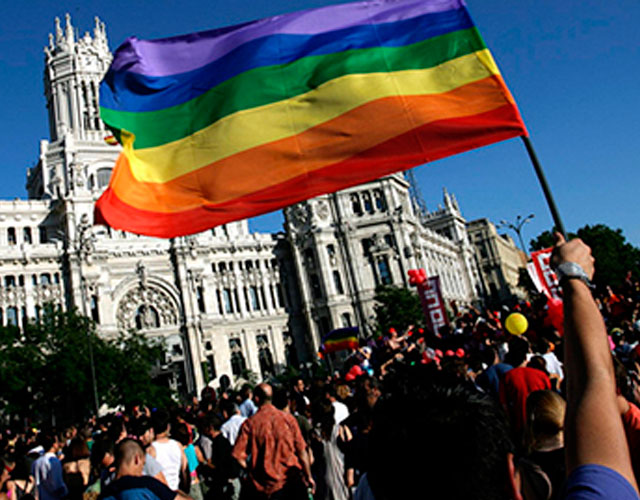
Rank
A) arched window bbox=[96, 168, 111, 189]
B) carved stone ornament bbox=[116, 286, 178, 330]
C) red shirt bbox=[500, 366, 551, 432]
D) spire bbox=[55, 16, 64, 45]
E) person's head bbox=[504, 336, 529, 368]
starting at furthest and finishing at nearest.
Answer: spire bbox=[55, 16, 64, 45] < arched window bbox=[96, 168, 111, 189] < carved stone ornament bbox=[116, 286, 178, 330] < person's head bbox=[504, 336, 529, 368] < red shirt bbox=[500, 366, 551, 432]

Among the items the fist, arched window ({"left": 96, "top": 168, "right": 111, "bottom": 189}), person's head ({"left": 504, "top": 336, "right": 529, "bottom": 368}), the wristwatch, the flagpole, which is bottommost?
person's head ({"left": 504, "top": 336, "right": 529, "bottom": 368})

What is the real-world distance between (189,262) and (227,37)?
5047cm

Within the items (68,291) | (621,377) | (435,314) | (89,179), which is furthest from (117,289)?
(621,377)

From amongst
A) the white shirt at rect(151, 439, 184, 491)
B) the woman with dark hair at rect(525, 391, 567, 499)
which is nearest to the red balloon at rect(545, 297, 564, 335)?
the white shirt at rect(151, 439, 184, 491)

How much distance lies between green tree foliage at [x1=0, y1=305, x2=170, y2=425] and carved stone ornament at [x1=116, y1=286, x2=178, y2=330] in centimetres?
1308

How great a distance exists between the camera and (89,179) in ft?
190

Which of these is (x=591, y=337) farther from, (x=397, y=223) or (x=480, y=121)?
(x=397, y=223)

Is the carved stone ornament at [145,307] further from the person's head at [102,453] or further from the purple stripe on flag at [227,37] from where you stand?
the purple stripe on flag at [227,37]

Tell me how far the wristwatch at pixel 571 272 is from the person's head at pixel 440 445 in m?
0.48

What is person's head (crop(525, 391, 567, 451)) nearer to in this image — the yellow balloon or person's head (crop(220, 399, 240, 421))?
person's head (crop(220, 399, 240, 421))

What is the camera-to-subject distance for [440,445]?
5.68ft

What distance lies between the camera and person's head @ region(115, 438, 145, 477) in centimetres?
464

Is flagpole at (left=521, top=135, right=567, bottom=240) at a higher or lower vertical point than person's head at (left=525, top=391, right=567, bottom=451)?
higher

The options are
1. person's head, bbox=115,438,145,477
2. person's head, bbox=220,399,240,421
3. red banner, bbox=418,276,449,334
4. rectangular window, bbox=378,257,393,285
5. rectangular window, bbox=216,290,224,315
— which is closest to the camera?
person's head, bbox=115,438,145,477
